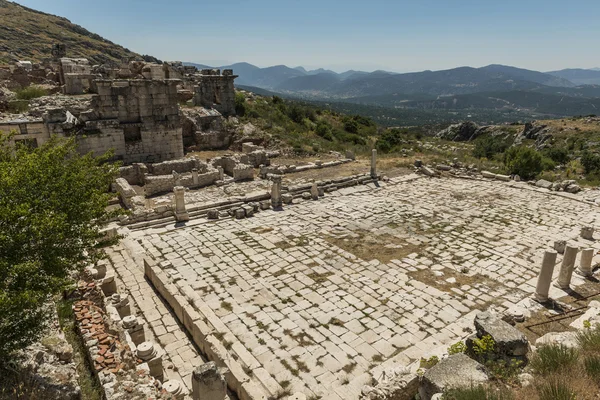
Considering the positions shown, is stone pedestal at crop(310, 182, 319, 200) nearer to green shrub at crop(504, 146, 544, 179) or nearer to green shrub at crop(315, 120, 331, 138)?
green shrub at crop(504, 146, 544, 179)

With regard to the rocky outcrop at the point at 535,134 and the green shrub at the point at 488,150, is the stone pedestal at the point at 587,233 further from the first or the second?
the rocky outcrop at the point at 535,134

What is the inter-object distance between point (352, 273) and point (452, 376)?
531cm

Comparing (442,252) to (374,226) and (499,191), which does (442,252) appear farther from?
(499,191)

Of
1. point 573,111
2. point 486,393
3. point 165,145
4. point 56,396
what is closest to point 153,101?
point 165,145

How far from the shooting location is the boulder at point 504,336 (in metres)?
6.07

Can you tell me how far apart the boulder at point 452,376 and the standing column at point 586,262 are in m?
7.08

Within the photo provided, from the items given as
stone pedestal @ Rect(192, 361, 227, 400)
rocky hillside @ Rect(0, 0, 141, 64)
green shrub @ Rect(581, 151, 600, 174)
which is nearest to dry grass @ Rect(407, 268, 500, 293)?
stone pedestal @ Rect(192, 361, 227, 400)

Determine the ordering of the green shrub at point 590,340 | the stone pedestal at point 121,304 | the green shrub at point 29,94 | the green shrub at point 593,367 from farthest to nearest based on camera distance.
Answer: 1. the green shrub at point 29,94
2. the stone pedestal at point 121,304
3. the green shrub at point 590,340
4. the green shrub at point 593,367

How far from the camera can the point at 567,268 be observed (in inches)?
381

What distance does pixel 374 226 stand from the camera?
14.0m

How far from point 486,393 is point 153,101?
834 inches

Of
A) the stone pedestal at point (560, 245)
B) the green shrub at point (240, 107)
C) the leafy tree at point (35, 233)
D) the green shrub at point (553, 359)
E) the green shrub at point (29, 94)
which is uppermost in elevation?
the green shrub at point (29, 94)

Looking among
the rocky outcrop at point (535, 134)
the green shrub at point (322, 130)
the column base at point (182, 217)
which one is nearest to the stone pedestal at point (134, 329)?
the column base at point (182, 217)

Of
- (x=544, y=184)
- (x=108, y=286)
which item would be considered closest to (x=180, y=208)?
(x=108, y=286)
